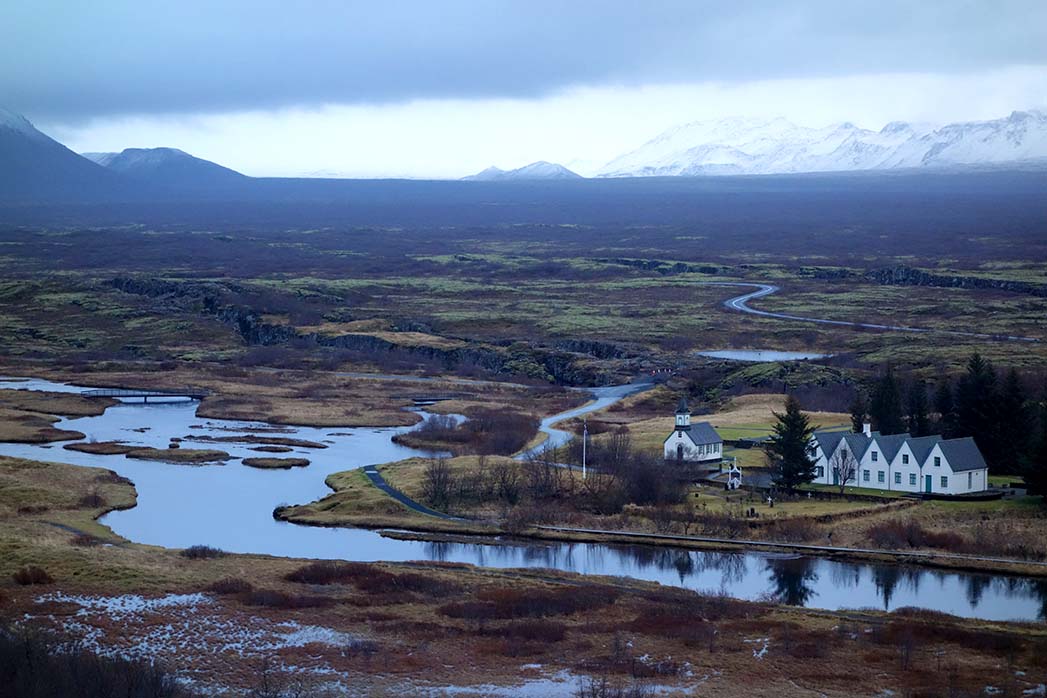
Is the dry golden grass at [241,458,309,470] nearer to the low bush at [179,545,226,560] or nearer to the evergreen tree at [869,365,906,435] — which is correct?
the low bush at [179,545,226,560]

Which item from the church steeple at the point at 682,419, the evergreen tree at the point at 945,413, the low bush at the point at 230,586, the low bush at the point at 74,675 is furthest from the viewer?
the church steeple at the point at 682,419

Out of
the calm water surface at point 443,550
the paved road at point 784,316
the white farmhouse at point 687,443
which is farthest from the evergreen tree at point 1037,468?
the paved road at point 784,316

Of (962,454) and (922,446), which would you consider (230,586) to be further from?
(962,454)

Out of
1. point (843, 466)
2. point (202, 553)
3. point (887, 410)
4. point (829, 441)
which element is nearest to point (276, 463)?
point (202, 553)

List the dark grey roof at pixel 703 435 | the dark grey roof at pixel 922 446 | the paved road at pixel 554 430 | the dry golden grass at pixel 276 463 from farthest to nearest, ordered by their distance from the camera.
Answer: the dry golden grass at pixel 276 463
the dark grey roof at pixel 703 435
the paved road at pixel 554 430
the dark grey roof at pixel 922 446

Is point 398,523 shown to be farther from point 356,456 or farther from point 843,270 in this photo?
point 843,270

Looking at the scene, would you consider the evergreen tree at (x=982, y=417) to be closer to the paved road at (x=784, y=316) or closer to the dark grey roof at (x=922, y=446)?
the dark grey roof at (x=922, y=446)

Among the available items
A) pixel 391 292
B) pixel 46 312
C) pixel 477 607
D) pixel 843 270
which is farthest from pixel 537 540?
pixel 843 270
